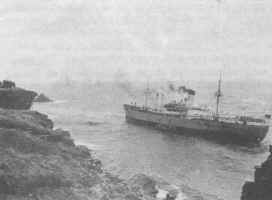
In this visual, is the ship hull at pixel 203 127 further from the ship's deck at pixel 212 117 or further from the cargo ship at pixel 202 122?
the ship's deck at pixel 212 117

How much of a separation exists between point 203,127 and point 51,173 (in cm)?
Result: 4401

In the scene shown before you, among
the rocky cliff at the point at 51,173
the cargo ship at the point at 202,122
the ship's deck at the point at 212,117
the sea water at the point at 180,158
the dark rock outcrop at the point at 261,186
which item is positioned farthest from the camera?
the ship's deck at the point at 212,117

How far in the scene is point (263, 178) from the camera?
19.4 m

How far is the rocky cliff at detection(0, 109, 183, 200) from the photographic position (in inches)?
912

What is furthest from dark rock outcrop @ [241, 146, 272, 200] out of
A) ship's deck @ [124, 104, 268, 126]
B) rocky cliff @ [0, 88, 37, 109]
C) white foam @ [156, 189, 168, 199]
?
rocky cliff @ [0, 88, 37, 109]

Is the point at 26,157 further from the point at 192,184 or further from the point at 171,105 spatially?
the point at 171,105

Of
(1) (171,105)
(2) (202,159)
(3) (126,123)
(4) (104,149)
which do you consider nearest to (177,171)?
(2) (202,159)

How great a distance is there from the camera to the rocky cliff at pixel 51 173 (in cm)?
2317

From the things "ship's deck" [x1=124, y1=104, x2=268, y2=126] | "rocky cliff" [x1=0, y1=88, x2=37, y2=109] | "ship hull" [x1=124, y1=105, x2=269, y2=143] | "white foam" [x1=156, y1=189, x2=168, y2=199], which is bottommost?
"white foam" [x1=156, y1=189, x2=168, y2=199]

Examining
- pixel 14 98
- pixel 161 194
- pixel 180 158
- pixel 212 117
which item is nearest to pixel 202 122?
pixel 212 117

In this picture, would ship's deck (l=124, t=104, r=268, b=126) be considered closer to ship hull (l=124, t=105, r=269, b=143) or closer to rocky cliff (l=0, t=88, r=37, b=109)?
ship hull (l=124, t=105, r=269, b=143)

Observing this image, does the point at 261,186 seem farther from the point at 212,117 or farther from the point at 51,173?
the point at 212,117

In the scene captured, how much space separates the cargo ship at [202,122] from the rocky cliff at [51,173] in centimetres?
3243

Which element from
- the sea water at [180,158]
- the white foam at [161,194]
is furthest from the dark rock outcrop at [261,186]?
the sea water at [180,158]
